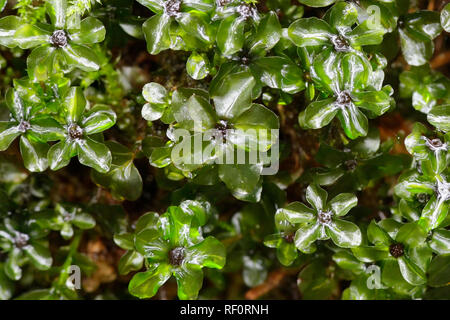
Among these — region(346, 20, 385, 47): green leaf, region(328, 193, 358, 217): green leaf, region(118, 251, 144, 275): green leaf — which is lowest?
region(118, 251, 144, 275): green leaf

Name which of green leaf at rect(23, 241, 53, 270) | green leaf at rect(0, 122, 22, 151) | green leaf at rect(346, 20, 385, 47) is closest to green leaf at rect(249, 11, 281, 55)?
green leaf at rect(346, 20, 385, 47)

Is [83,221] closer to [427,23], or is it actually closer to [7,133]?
[7,133]

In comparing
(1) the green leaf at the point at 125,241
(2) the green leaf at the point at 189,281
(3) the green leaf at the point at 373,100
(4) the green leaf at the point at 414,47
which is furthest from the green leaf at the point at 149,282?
(4) the green leaf at the point at 414,47

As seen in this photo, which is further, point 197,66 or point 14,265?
point 14,265

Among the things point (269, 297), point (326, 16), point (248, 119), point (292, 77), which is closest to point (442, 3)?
point (326, 16)

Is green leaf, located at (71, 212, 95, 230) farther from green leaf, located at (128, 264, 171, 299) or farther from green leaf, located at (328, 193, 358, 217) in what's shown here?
green leaf, located at (328, 193, 358, 217)

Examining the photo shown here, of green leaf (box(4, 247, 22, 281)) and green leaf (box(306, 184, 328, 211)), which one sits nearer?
green leaf (box(306, 184, 328, 211))

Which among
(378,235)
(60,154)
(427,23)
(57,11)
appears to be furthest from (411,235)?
(57,11)

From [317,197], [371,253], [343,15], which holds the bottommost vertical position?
[371,253]
